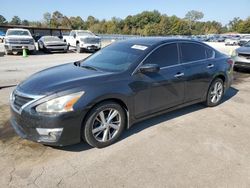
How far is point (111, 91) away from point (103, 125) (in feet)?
1.76

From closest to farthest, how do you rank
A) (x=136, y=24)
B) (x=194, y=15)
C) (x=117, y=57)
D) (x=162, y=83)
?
(x=162, y=83), (x=117, y=57), (x=136, y=24), (x=194, y=15)

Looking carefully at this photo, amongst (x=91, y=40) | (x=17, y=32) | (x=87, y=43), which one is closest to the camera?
(x=17, y=32)

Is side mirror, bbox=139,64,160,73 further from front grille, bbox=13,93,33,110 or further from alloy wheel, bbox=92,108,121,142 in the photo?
front grille, bbox=13,93,33,110

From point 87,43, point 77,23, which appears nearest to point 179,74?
point 87,43

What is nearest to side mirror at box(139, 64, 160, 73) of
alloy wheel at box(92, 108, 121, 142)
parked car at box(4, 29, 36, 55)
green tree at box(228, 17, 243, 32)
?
alloy wheel at box(92, 108, 121, 142)

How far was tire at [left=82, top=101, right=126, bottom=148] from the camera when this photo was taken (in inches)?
140

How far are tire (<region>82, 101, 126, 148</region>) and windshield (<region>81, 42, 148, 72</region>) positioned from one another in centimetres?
69

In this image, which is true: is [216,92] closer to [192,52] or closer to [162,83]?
[192,52]

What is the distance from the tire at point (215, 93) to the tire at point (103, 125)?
254 centimetres

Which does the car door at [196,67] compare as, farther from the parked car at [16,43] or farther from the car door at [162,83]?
the parked car at [16,43]

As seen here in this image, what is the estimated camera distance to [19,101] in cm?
351

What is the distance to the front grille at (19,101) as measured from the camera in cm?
341

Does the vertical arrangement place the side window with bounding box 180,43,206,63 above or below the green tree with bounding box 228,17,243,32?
below

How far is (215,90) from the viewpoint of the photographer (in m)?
5.72
